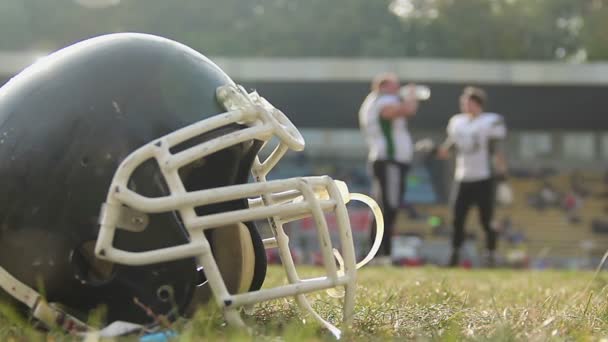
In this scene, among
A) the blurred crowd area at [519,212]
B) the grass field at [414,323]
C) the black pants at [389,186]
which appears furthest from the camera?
the blurred crowd area at [519,212]

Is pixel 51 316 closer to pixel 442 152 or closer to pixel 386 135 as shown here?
pixel 386 135

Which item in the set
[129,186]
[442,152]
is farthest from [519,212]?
[129,186]

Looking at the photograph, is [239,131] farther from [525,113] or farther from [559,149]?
Answer: [559,149]

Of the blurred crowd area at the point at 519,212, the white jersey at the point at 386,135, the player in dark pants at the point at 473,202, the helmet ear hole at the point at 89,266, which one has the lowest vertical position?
the blurred crowd area at the point at 519,212

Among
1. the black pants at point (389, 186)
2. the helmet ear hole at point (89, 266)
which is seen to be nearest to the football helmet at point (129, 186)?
the helmet ear hole at point (89, 266)

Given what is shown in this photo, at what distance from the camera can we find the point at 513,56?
36750 millimetres

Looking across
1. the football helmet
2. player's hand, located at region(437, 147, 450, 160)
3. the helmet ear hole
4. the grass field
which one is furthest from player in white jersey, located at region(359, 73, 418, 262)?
the helmet ear hole

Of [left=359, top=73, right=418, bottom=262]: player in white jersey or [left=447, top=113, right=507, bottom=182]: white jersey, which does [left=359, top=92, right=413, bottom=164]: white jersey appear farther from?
[left=447, top=113, right=507, bottom=182]: white jersey

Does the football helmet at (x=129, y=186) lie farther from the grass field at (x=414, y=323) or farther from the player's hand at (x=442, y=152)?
the player's hand at (x=442, y=152)

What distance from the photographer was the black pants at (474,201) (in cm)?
750

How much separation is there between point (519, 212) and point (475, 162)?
1591 cm

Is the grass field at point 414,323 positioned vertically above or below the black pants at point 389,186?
above

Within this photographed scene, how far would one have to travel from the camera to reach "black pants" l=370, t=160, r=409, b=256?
7.12m

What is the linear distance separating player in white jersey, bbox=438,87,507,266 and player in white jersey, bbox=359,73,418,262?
0.61 meters
